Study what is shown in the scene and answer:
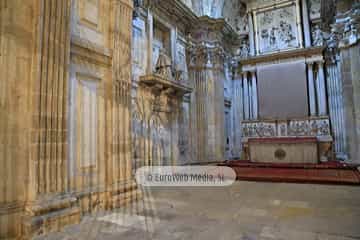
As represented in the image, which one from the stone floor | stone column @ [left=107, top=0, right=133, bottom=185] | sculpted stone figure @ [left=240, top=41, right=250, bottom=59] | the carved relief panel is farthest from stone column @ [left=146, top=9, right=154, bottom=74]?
the carved relief panel

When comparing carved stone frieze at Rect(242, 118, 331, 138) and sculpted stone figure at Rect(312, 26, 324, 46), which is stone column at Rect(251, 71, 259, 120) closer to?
carved stone frieze at Rect(242, 118, 331, 138)

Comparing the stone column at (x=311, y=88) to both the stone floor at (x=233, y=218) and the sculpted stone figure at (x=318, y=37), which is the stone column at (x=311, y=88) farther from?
the stone floor at (x=233, y=218)

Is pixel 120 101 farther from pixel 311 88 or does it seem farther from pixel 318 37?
pixel 318 37

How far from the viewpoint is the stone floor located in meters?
2.38

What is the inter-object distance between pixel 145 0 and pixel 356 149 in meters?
7.42

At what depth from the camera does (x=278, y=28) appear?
10.4 meters

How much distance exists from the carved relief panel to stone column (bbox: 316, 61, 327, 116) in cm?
137

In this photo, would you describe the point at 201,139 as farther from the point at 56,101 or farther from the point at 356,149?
the point at 56,101

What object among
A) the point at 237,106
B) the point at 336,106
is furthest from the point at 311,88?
the point at 237,106

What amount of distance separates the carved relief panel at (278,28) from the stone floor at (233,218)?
24.9 feet

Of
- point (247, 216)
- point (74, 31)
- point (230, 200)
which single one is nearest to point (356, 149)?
point (230, 200)

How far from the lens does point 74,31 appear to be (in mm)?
3432

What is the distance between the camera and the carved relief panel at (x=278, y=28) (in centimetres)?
1000

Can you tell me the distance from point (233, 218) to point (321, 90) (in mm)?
8355
